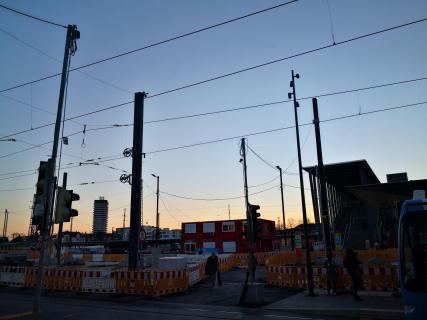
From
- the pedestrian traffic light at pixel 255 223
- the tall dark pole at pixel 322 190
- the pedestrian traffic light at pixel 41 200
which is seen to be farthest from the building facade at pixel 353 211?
the pedestrian traffic light at pixel 41 200

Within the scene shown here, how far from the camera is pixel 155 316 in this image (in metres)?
12.3

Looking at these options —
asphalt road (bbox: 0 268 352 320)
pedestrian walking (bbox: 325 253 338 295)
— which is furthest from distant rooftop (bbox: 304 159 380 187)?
asphalt road (bbox: 0 268 352 320)

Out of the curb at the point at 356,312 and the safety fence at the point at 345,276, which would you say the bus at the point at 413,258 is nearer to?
the curb at the point at 356,312

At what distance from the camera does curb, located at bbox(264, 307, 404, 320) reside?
37.4 feet

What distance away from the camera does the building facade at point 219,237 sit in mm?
58094

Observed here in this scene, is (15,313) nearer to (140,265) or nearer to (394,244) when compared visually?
(140,265)

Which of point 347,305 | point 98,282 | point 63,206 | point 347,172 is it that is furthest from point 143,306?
point 347,172

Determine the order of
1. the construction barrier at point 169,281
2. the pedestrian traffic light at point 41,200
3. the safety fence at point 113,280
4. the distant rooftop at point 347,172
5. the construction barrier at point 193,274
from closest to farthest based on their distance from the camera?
the pedestrian traffic light at point 41,200, the construction barrier at point 169,281, the safety fence at point 113,280, the construction barrier at point 193,274, the distant rooftop at point 347,172

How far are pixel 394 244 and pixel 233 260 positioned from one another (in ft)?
44.0

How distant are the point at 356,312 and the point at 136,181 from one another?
1290cm

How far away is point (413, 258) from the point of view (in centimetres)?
712

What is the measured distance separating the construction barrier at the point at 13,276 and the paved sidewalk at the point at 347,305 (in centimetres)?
1475

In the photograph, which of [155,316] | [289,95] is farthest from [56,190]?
[289,95]

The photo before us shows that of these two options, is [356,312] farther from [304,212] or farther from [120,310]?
[120,310]
